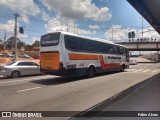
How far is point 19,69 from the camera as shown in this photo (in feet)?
65.9

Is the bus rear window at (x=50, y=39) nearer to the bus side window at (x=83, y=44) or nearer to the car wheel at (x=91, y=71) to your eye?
the bus side window at (x=83, y=44)

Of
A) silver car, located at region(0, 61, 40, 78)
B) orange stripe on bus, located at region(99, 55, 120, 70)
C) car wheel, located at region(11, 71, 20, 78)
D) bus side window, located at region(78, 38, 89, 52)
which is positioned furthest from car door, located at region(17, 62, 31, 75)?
orange stripe on bus, located at region(99, 55, 120, 70)

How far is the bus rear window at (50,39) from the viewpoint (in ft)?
55.0

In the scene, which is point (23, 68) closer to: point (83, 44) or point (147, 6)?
point (83, 44)

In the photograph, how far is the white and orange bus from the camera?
53.9 ft

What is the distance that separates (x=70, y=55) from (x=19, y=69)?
540 cm

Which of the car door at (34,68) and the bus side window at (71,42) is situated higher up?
the bus side window at (71,42)

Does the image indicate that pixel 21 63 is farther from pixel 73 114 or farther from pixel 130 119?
pixel 130 119

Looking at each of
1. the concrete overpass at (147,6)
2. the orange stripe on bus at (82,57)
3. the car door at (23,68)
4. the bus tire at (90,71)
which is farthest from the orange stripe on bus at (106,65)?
the car door at (23,68)

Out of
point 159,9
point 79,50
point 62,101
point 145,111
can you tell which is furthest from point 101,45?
point 145,111

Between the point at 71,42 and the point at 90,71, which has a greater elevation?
the point at 71,42

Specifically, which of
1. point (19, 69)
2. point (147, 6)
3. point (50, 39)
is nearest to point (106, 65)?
point (147, 6)

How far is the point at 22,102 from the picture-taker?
30.8 ft

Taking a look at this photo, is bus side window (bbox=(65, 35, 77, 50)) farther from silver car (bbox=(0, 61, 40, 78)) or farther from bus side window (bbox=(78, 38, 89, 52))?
silver car (bbox=(0, 61, 40, 78))
